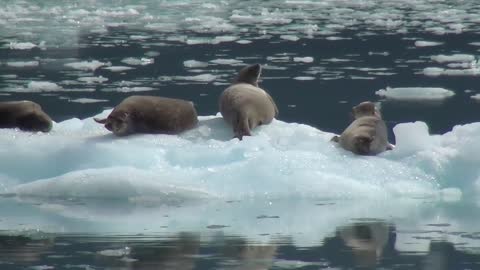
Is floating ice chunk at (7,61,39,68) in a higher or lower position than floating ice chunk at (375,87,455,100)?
higher

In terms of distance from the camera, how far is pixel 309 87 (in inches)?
529

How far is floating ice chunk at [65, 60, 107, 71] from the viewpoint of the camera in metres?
15.2

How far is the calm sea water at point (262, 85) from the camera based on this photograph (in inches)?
233

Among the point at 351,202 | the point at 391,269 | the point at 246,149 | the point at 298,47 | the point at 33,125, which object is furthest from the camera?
the point at 298,47

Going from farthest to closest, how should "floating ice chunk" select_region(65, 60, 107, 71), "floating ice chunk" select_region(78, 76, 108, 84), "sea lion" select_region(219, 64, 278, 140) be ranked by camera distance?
"floating ice chunk" select_region(65, 60, 107, 71) → "floating ice chunk" select_region(78, 76, 108, 84) → "sea lion" select_region(219, 64, 278, 140)

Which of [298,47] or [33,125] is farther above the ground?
[298,47]

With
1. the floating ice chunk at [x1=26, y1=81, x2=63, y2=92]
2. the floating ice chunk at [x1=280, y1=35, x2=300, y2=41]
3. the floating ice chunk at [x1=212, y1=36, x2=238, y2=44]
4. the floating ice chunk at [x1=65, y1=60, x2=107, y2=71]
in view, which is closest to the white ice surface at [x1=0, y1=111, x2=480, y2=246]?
the floating ice chunk at [x1=26, y1=81, x2=63, y2=92]

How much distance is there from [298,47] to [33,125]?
9143 millimetres

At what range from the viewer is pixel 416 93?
1283 centimetres

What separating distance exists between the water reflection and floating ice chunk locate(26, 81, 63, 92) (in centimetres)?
698

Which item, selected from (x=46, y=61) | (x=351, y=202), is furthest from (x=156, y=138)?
(x=46, y=61)

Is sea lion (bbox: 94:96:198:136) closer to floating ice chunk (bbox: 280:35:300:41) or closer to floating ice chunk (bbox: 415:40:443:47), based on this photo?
floating ice chunk (bbox: 415:40:443:47)

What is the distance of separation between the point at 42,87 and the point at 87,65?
214 cm

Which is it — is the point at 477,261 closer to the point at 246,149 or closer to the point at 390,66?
the point at 246,149
